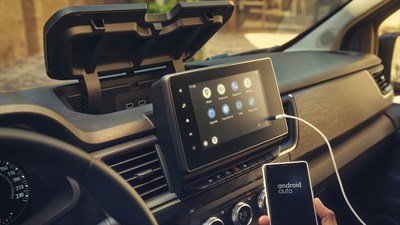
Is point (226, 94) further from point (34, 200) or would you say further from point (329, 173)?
point (329, 173)

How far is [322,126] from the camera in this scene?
5.22 ft

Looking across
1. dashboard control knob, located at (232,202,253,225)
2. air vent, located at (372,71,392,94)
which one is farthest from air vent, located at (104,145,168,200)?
air vent, located at (372,71,392,94)

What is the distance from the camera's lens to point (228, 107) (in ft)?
Result: 3.59

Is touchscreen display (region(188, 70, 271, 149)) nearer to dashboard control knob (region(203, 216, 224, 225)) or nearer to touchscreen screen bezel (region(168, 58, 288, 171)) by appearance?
touchscreen screen bezel (region(168, 58, 288, 171))

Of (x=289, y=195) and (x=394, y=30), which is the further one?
(x=394, y=30)

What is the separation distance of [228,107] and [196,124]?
12 cm

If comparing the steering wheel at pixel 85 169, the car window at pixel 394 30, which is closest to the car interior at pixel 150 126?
the steering wheel at pixel 85 169

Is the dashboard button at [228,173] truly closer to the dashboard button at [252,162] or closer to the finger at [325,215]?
the dashboard button at [252,162]

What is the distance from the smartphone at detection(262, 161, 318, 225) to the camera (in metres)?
0.94

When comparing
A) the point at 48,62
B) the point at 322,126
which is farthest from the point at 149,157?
the point at 322,126

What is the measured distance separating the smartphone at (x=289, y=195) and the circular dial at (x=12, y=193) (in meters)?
0.52

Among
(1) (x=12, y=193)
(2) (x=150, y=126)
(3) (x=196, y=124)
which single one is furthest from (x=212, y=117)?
(1) (x=12, y=193)

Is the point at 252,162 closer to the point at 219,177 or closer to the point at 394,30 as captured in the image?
the point at 219,177

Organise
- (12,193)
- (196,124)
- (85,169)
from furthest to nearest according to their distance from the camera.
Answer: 1. (196,124)
2. (12,193)
3. (85,169)
